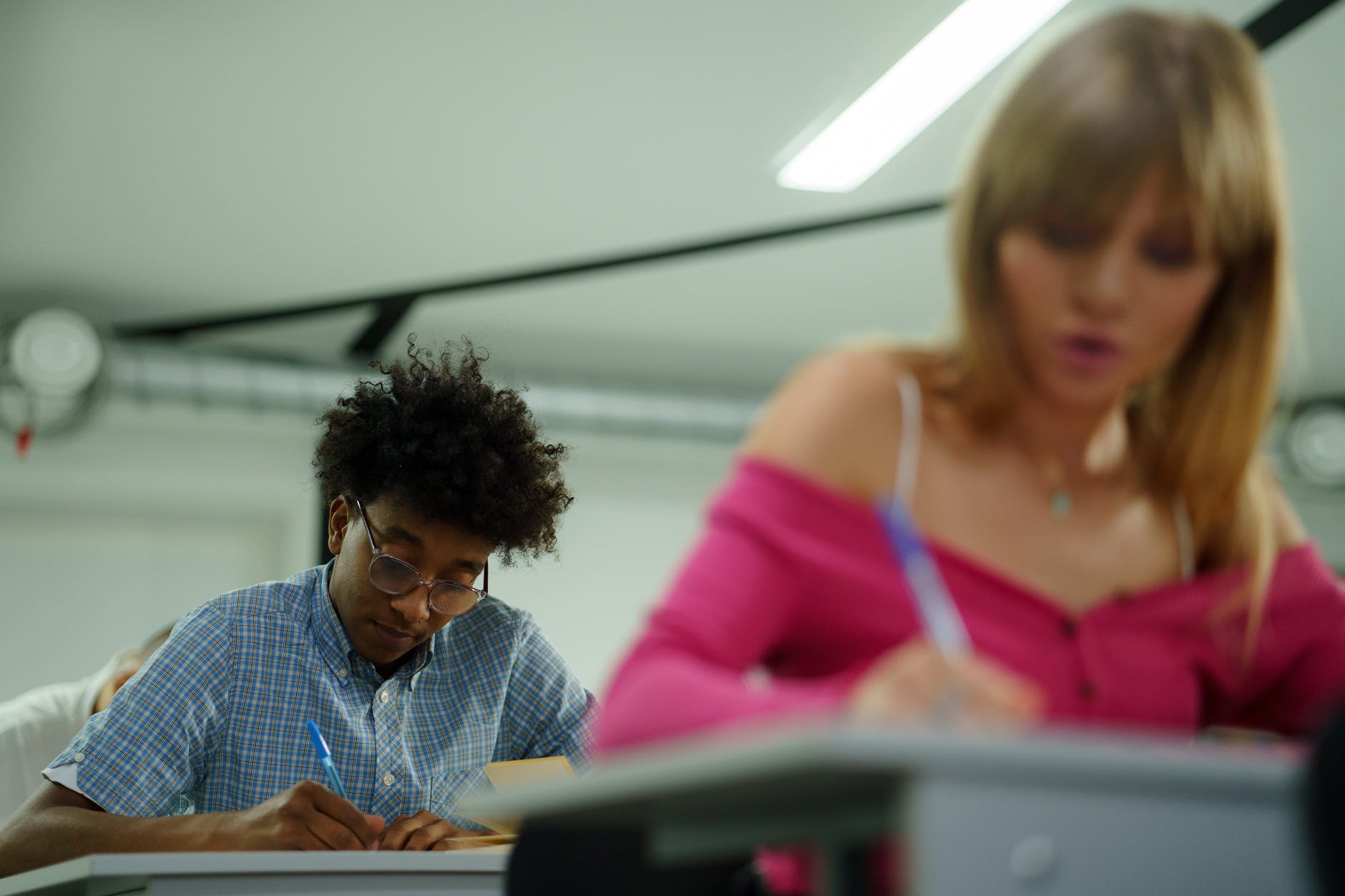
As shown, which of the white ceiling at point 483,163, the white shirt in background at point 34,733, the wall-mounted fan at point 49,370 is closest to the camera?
the white shirt in background at point 34,733

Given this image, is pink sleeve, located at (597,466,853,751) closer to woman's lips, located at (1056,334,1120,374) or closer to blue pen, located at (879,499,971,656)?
blue pen, located at (879,499,971,656)

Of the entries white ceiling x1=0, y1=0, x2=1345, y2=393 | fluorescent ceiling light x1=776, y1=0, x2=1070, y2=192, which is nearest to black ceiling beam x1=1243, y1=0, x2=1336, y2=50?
white ceiling x1=0, y1=0, x2=1345, y2=393

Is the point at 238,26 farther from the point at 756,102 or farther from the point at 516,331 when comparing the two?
the point at 516,331

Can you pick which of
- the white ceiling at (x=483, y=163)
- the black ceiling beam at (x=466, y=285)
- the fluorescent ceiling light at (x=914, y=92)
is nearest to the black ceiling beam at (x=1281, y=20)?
the white ceiling at (x=483, y=163)

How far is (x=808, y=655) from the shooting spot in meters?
1.05

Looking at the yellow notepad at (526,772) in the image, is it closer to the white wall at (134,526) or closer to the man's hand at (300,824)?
the man's hand at (300,824)

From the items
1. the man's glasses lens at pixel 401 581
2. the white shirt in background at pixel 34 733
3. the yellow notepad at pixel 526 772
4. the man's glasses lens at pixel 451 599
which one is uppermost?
the man's glasses lens at pixel 401 581

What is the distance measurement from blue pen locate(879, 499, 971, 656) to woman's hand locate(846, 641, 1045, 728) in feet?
0.06

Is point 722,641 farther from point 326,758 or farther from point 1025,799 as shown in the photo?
point 326,758

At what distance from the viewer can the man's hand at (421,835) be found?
81.6 inches

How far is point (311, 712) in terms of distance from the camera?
2340mm

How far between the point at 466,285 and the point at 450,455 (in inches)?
102

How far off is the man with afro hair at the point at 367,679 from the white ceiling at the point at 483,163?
1239 mm

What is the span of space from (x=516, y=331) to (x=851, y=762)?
16.4 feet
